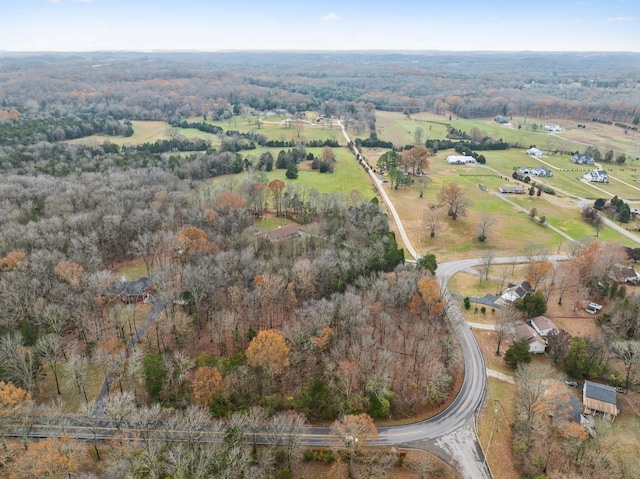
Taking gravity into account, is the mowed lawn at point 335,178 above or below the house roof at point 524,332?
above

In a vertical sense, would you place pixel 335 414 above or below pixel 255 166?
below

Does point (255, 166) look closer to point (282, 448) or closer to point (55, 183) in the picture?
point (55, 183)

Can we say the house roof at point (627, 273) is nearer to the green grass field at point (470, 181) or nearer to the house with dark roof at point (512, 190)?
the green grass field at point (470, 181)

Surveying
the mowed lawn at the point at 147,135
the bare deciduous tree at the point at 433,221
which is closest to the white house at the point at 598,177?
the bare deciduous tree at the point at 433,221

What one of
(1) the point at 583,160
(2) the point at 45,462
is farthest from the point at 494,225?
(2) the point at 45,462

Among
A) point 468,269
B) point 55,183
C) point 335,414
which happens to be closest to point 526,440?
point 335,414
